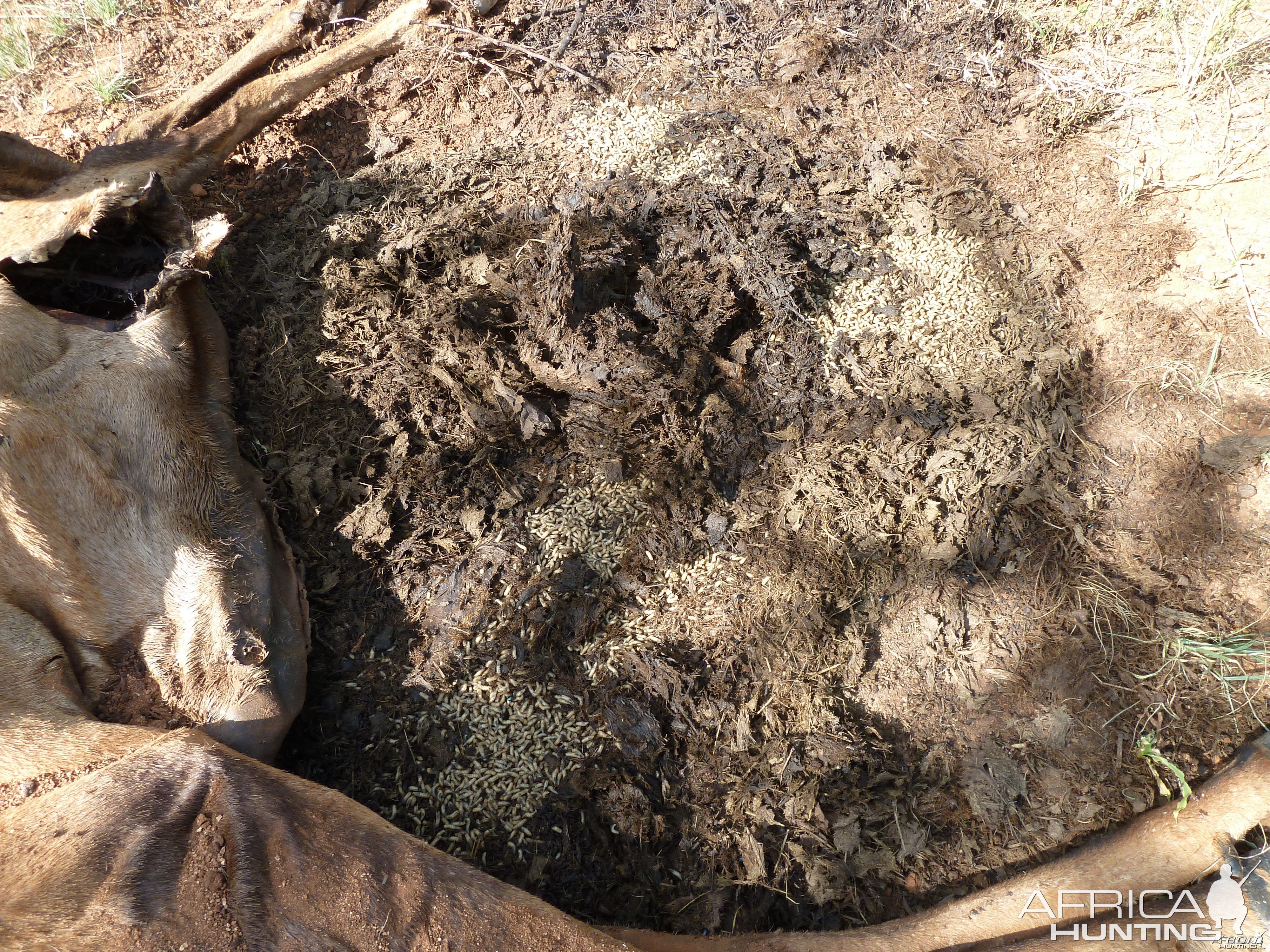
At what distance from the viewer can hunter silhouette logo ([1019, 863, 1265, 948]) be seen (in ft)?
6.39

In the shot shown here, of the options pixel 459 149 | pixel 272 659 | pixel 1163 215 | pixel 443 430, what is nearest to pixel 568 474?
pixel 443 430

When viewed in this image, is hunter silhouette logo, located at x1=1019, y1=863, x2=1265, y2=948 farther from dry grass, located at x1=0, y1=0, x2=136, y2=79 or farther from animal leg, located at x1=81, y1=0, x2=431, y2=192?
dry grass, located at x1=0, y1=0, x2=136, y2=79

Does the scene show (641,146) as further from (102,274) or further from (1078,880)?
(1078,880)

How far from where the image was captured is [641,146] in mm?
3693

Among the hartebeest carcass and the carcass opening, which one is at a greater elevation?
the carcass opening

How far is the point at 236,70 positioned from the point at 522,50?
1.73 m

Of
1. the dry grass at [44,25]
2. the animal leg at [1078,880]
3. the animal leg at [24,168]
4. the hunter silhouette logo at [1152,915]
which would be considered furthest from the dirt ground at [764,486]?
the dry grass at [44,25]

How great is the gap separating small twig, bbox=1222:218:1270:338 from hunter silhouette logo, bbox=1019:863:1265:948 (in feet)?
7.87

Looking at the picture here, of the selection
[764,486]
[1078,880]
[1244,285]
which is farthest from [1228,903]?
[1244,285]

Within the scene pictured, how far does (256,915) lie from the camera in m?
1.77

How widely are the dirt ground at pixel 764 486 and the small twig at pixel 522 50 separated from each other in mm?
441

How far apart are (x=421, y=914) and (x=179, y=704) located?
4.16ft

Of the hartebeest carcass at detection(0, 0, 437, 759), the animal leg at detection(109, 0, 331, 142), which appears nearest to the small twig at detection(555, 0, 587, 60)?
the animal leg at detection(109, 0, 331, 142)

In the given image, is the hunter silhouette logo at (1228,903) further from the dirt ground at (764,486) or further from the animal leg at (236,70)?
the animal leg at (236,70)
